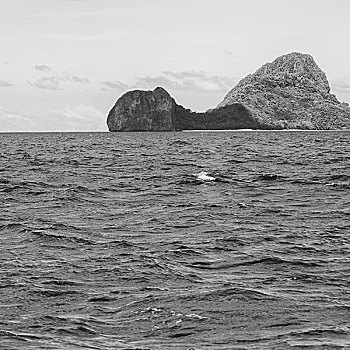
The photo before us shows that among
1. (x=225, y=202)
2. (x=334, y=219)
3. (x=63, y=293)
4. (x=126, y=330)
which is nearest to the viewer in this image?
(x=126, y=330)

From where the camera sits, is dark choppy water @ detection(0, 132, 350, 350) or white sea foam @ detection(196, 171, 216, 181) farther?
white sea foam @ detection(196, 171, 216, 181)

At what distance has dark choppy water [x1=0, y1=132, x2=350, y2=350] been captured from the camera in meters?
12.5

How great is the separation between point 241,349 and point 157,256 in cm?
710

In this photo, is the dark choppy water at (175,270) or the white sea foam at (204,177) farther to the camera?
the white sea foam at (204,177)

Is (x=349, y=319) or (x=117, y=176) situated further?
(x=117, y=176)

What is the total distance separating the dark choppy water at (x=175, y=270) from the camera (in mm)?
12469

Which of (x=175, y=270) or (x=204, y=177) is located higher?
(x=204, y=177)

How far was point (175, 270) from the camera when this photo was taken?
16984mm

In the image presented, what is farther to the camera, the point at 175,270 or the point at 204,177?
the point at 204,177

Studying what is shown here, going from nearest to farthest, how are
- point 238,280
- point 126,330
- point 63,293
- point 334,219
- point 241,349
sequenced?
point 241,349
point 126,330
point 63,293
point 238,280
point 334,219

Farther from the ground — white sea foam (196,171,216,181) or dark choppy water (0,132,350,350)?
white sea foam (196,171,216,181)

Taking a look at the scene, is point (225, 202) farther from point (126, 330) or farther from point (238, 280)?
point (126, 330)

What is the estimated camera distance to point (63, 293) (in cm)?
1506

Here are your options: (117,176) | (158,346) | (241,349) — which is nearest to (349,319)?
(241,349)
